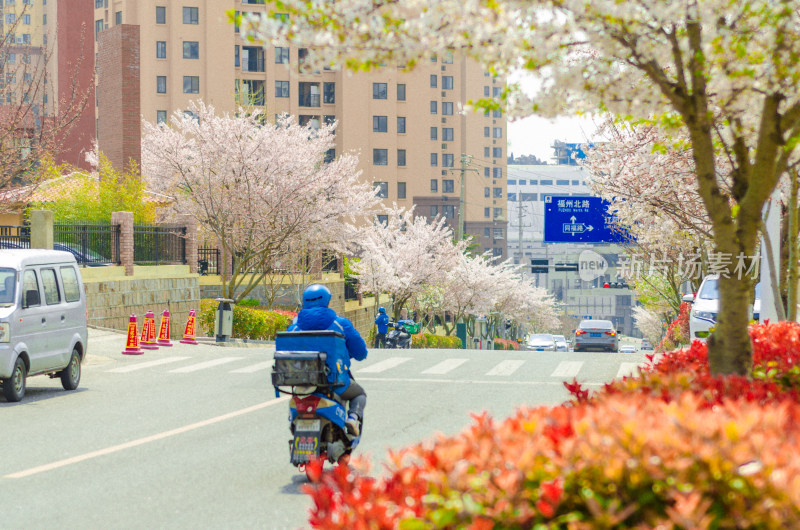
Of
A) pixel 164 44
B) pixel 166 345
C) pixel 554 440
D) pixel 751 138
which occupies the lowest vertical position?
pixel 166 345

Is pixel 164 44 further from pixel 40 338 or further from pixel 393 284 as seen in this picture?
pixel 40 338

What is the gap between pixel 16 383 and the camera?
13.9m

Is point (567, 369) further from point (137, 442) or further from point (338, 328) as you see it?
point (338, 328)

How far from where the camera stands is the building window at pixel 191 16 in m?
75.2

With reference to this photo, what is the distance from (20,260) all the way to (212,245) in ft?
97.5

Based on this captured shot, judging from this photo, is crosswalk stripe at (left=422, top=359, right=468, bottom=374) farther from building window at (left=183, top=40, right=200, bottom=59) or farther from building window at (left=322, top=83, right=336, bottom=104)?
building window at (left=322, top=83, right=336, bottom=104)

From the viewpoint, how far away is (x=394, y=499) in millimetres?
3428

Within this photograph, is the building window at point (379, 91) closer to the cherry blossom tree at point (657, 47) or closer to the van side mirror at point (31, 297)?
the van side mirror at point (31, 297)

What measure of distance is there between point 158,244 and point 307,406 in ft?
79.0

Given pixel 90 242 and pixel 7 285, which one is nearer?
pixel 7 285

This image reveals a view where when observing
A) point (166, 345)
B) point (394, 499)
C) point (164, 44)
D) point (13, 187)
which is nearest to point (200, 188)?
point (13, 187)

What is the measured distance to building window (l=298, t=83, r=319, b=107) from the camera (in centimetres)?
8250

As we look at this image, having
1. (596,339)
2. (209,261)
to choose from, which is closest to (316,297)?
(209,261)

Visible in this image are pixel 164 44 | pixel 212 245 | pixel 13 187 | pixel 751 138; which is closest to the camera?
pixel 751 138
